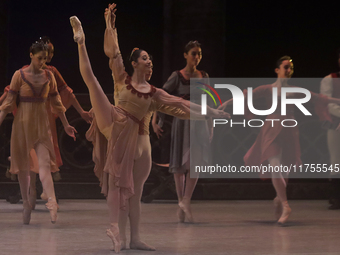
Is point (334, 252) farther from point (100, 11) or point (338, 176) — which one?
point (100, 11)

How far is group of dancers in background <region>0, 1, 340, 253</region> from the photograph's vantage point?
4156 millimetres

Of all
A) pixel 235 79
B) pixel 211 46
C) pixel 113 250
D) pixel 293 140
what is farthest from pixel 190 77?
pixel 235 79

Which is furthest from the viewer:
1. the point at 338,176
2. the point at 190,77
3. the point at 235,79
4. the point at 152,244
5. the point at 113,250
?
the point at 235,79

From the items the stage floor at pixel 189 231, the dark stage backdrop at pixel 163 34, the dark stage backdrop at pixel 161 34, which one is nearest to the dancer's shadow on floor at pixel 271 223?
the stage floor at pixel 189 231

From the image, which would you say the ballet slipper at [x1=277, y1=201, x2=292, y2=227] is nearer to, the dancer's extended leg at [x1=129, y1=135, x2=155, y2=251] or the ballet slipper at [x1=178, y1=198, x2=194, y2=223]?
the ballet slipper at [x1=178, y1=198, x2=194, y2=223]

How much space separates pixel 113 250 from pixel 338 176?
367 centimetres

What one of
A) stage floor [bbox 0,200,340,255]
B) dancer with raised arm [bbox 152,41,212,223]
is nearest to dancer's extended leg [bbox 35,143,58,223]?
stage floor [bbox 0,200,340,255]

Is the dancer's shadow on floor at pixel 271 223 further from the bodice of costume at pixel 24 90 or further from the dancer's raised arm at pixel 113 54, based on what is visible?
the bodice of costume at pixel 24 90

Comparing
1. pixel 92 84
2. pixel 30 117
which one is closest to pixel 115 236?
pixel 92 84

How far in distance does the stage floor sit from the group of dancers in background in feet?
0.69

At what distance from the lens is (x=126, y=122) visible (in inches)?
164

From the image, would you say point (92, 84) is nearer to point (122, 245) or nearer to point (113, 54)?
point (113, 54)

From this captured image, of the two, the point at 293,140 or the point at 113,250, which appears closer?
the point at 113,250

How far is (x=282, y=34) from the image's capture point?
11.2m
